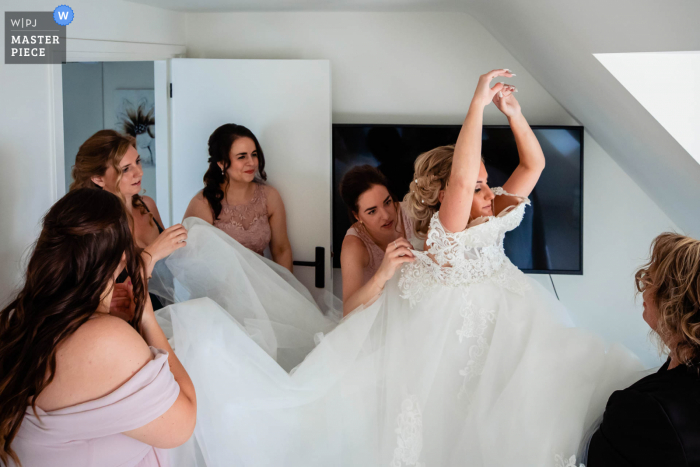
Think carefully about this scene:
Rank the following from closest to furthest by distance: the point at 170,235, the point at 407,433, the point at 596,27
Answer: the point at 407,433 → the point at 596,27 → the point at 170,235

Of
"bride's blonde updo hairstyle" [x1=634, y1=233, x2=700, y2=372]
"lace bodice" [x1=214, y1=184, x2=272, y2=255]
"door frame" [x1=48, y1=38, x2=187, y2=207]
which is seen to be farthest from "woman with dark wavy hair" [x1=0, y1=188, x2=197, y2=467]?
"lace bodice" [x1=214, y1=184, x2=272, y2=255]

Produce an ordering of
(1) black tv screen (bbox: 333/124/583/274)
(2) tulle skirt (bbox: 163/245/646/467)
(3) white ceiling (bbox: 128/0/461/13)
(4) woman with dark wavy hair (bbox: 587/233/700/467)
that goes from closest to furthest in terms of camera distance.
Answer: (4) woman with dark wavy hair (bbox: 587/233/700/467)
(2) tulle skirt (bbox: 163/245/646/467)
(3) white ceiling (bbox: 128/0/461/13)
(1) black tv screen (bbox: 333/124/583/274)

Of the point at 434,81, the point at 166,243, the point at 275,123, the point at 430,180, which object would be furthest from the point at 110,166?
the point at 434,81

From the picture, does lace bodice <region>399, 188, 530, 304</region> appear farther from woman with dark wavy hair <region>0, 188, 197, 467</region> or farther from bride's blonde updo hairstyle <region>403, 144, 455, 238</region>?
woman with dark wavy hair <region>0, 188, 197, 467</region>

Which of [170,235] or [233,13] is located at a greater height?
[233,13]

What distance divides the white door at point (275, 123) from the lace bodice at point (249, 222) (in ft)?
0.65

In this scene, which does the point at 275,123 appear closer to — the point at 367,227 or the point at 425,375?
the point at 367,227

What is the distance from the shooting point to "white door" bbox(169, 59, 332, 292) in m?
3.21

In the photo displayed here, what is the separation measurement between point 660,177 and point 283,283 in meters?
2.06

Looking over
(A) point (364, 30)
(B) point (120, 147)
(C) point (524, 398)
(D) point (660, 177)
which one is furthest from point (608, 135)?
(B) point (120, 147)

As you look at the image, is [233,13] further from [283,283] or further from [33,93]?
[283,283]

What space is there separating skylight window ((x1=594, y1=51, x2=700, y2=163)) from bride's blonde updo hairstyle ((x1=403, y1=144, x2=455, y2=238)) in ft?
2.55

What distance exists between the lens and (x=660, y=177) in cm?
267

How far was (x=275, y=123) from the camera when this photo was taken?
3.24 meters
